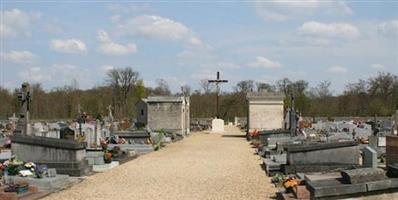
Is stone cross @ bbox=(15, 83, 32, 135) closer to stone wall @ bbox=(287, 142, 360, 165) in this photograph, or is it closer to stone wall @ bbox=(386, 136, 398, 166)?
stone wall @ bbox=(287, 142, 360, 165)

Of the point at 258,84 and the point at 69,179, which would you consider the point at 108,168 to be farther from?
the point at 258,84

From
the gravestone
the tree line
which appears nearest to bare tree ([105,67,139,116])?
the tree line

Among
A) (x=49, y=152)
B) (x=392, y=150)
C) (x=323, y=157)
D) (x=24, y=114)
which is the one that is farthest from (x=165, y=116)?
(x=392, y=150)

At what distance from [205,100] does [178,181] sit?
58.3 m

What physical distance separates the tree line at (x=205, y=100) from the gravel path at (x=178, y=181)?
3695 centimetres

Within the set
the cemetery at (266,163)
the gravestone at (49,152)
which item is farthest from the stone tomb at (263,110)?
the gravestone at (49,152)

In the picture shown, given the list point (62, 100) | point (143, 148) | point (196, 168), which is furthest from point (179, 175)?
point (62, 100)

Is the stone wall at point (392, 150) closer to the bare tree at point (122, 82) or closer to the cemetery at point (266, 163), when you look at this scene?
the cemetery at point (266, 163)

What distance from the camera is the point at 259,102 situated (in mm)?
38250

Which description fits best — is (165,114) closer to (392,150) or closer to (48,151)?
(48,151)

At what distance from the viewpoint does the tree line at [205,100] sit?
6003 centimetres

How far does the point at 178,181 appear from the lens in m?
14.3

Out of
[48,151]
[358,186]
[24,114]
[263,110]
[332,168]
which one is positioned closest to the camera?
[358,186]

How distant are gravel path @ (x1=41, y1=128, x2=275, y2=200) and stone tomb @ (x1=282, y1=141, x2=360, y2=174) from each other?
3.26ft
